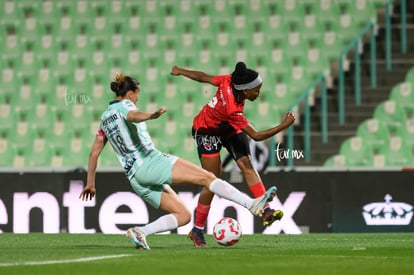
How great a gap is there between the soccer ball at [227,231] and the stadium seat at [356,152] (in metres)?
7.09

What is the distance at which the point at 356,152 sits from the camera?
16141 mm

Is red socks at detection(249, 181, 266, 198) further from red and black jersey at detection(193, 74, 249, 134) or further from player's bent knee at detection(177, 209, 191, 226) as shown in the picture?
player's bent knee at detection(177, 209, 191, 226)

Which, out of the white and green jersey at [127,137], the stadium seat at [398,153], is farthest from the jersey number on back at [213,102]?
the stadium seat at [398,153]

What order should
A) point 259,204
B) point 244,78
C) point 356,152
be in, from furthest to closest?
point 356,152 → point 244,78 → point 259,204

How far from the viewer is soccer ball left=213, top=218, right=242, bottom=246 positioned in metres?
9.14

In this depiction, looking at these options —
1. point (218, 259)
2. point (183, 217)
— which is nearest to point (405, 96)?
point (183, 217)

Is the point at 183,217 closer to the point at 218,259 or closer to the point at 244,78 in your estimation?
the point at 244,78

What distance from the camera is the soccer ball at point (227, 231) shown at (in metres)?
9.14

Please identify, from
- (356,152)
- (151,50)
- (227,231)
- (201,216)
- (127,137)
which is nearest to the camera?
(127,137)

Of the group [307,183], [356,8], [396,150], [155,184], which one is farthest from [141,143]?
[356,8]

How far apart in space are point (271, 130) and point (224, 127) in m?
0.95

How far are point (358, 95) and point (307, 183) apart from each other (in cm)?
376

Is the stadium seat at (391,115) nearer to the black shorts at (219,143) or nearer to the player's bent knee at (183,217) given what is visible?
the black shorts at (219,143)

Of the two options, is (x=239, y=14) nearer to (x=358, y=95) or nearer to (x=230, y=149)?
(x=358, y=95)
